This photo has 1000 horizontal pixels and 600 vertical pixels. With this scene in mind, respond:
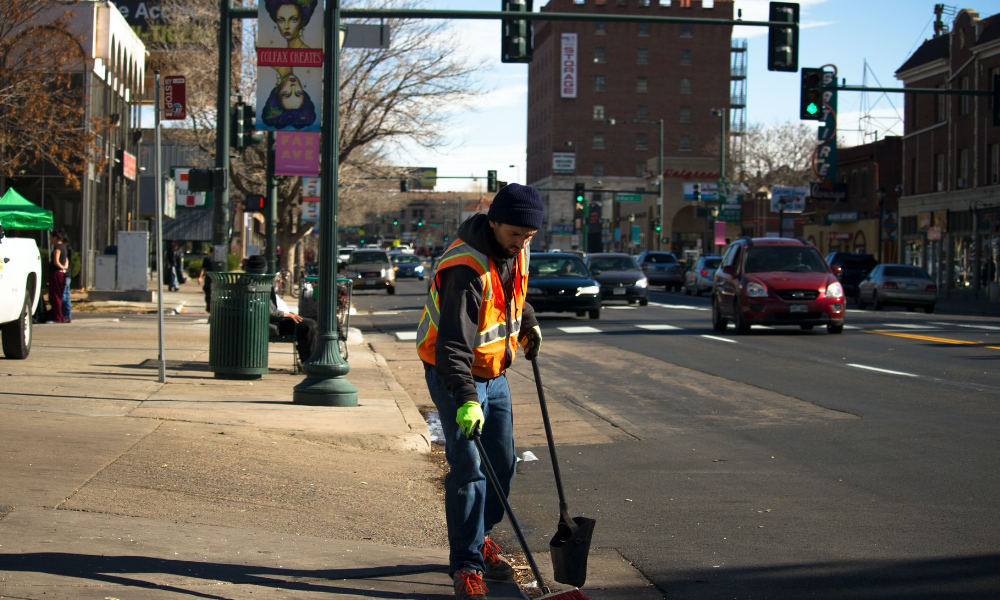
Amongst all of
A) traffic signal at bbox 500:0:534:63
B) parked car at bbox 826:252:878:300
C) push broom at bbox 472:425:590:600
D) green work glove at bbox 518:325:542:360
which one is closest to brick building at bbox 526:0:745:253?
parked car at bbox 826:252:878:300

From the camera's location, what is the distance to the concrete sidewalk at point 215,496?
4.82 m

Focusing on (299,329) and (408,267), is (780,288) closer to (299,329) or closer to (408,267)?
(299,329)

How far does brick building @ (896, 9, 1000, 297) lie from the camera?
45.7 meters

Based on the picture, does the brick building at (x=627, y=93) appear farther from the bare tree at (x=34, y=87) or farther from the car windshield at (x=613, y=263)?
the bare tree at (x=34, y=87)

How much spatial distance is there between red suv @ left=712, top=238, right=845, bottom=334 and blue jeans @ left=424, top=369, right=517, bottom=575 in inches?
628

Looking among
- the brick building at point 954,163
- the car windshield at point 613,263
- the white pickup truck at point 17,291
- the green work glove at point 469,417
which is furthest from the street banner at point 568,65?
the green work glove at point 469,417

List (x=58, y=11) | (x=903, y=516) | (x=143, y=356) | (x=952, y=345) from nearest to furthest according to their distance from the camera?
(x=903, y=516), (x=143, y=356), (x=952, y=345), (x=58, y=11)

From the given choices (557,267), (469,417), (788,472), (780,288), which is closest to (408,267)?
(557,267)

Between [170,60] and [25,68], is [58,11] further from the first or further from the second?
[25,68]

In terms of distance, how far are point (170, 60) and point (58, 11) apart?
3.87 meters

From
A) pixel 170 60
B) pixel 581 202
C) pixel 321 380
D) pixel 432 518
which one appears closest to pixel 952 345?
pixel 321 380

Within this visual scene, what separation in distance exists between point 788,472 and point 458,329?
4.06 m

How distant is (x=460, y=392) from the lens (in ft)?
14.5

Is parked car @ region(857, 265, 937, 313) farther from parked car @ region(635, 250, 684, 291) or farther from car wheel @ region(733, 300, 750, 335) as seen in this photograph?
car wheel @ region(733, 300, 750, 335)
